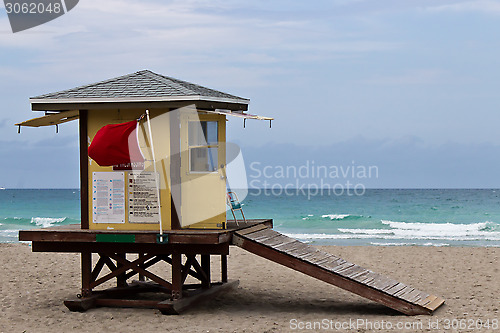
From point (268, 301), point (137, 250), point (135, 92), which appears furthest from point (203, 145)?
point (268, 301)

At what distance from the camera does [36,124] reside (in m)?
11.6

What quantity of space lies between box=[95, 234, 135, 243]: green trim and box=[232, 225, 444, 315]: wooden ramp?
161 centimetres

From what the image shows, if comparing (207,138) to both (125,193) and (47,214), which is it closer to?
(125,193)

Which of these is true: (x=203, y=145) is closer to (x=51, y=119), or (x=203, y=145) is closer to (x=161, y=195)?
(x=161, y=195)

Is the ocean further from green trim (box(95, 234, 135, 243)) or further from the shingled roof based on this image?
green trim (box(95, 234, 135, 243))

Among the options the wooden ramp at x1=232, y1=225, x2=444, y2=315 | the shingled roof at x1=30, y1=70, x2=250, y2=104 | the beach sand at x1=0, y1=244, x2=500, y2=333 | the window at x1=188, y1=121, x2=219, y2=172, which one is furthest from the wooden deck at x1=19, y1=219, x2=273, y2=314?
the shingled roof at x1=30, y1=70, x2=250, y2=104

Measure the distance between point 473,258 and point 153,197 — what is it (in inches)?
388

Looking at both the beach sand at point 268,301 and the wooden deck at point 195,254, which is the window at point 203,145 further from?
the beach sand at point 268,301

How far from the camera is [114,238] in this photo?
33.9 feet

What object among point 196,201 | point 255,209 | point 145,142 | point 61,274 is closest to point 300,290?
point 196,201

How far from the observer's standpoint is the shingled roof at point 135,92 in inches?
402

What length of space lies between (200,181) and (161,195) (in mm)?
652

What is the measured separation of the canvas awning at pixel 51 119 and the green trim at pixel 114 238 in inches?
89.6

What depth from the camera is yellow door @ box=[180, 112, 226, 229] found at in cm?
1049
